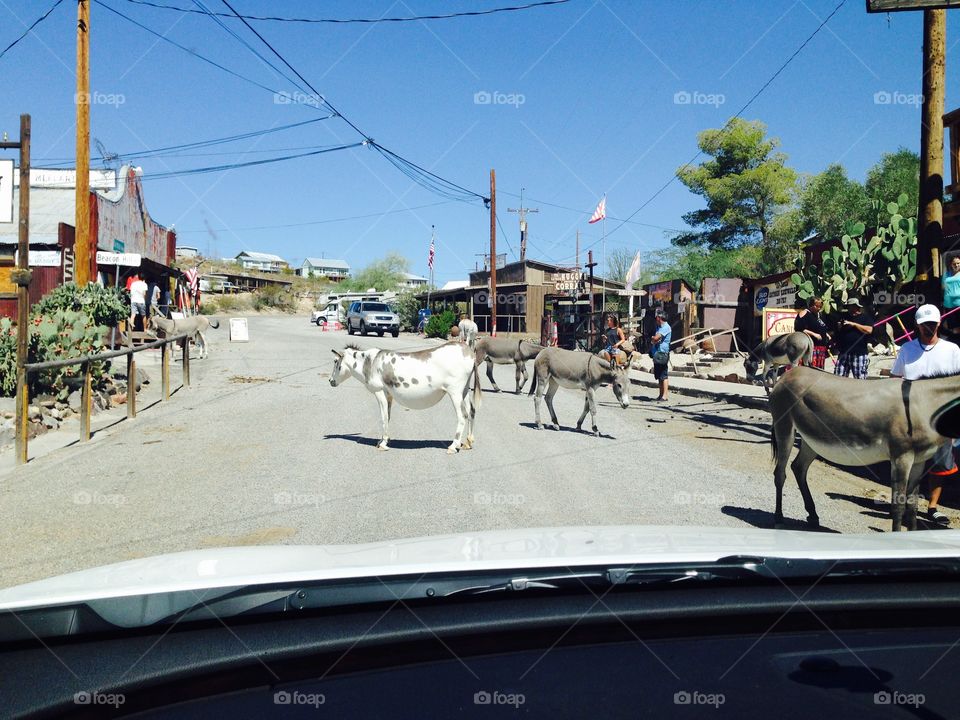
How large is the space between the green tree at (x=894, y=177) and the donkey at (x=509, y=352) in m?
34.7

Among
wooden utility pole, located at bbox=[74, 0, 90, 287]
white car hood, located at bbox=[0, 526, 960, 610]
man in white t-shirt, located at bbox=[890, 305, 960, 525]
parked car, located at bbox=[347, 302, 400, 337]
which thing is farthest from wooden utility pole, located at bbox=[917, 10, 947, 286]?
parked car, located at bbox=[347, 302, 400, 337]

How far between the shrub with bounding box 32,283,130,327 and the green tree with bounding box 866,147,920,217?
41972 mm

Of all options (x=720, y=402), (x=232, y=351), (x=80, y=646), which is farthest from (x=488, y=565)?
(x=232, y=351)

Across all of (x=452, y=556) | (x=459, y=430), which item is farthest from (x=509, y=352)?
(x=452, y=556)

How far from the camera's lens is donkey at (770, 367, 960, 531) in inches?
249

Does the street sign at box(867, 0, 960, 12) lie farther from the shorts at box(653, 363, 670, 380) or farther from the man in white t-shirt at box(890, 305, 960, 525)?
the shorts at box(653, 363, 670, 380)

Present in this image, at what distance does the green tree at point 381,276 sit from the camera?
4569 inches

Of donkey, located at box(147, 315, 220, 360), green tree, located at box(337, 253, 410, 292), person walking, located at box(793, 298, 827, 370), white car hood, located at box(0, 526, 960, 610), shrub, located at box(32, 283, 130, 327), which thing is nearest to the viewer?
white car hood, located at box(0, 526, 960, 610)

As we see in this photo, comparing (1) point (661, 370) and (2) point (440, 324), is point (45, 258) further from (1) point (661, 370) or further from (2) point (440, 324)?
(2) point (440, 324)

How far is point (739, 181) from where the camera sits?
165 feet

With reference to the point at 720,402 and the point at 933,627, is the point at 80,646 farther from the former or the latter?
the point at 720,402

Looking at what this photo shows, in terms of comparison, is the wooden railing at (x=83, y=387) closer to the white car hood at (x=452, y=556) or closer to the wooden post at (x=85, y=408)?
the wooden post at (x=85, y=408)

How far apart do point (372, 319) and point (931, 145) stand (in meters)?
36.9

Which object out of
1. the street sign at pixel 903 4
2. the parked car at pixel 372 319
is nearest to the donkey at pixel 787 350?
the street sign at pixel 903 4
